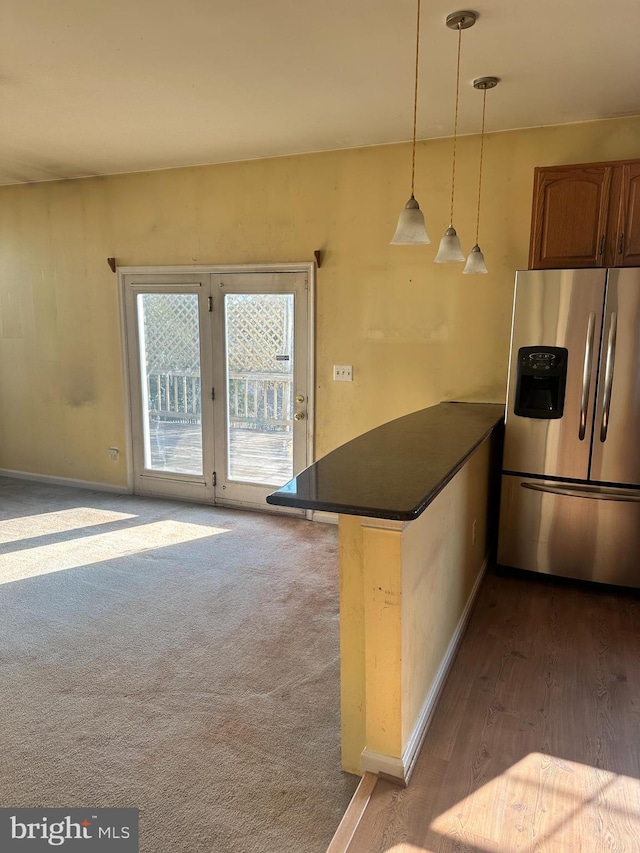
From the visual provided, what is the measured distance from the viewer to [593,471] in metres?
3.04

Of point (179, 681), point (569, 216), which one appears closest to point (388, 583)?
point (179, 681)

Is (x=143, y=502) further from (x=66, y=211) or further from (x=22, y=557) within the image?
(x=66, y=211)

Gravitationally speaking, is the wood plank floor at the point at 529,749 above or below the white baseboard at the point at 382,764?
below

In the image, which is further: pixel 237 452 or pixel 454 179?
pixel 237 452

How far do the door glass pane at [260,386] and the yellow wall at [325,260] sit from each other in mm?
304

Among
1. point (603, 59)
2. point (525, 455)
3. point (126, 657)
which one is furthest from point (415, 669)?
point (603, 59)

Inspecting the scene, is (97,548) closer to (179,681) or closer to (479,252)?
(179,681)

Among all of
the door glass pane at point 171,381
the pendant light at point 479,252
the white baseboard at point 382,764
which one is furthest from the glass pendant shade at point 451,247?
the door glass pane at point 171,381

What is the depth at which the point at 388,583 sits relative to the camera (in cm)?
172

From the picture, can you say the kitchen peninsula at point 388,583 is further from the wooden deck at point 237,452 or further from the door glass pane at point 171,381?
the door glass pane at point 171,381

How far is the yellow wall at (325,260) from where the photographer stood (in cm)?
368

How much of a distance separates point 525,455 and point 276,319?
2.14 m

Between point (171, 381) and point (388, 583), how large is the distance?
3555 mm

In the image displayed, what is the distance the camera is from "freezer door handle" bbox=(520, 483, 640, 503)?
9.80 feet
